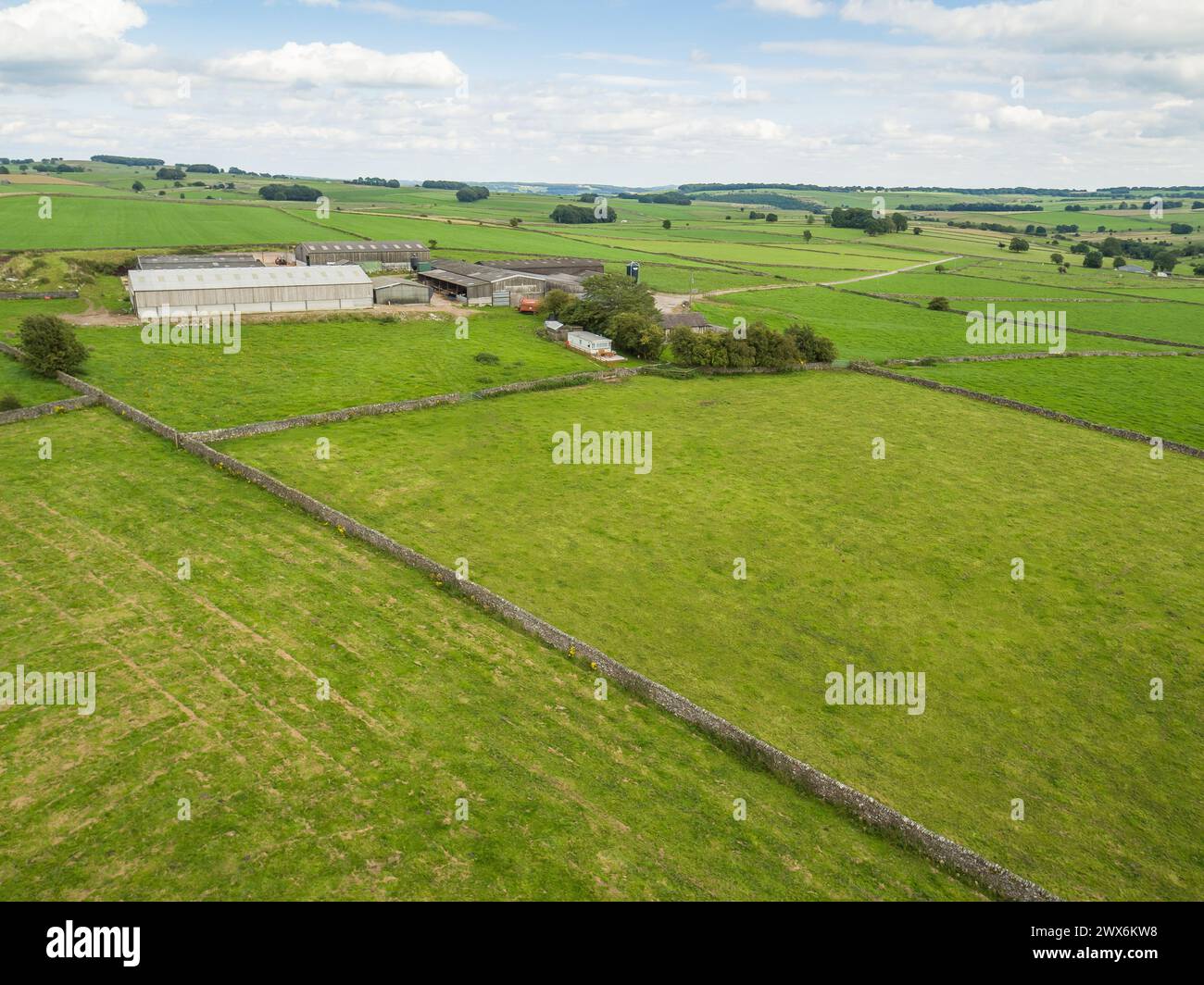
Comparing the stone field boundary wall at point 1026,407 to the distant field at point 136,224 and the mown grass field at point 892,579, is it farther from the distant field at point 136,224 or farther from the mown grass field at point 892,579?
the distant field at point 136,224

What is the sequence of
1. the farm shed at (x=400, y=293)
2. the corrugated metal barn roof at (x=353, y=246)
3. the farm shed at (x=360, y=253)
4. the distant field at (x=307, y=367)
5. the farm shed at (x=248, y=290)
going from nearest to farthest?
the distant field at (x=307, y=367) → the farm shed at (x=248, y=290) → the farm shed at (x=400, y=293) → the farm shed at (x=360, y=253) → the corrugated metal barn roof at (x=353, y=246)

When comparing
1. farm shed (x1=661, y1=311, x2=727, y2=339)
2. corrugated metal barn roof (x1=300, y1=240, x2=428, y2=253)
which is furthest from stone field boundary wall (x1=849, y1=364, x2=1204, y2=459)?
corrugated metal barn roof (x1=300, y1=240, x2=428, y2=253)

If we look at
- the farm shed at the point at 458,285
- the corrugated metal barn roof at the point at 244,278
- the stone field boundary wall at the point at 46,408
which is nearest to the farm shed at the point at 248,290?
the corrugated metal barn roof at the point at 244,278

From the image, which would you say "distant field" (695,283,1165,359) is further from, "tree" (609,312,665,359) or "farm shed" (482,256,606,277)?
"farm shed" (482,256,606,277)

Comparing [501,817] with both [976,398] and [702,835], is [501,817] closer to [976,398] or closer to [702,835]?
[702,835]

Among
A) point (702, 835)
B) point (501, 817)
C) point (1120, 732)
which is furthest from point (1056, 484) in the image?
point (501, 817)

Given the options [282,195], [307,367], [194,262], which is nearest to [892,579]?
[307,367]
